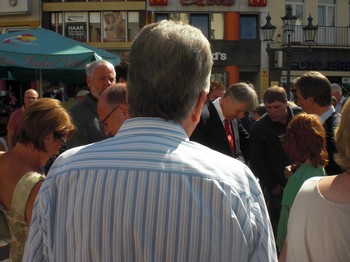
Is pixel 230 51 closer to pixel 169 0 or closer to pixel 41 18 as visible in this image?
pixel 169 0

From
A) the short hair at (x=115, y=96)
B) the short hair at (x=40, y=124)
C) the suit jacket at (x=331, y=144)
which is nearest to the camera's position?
the short hair at (x=40, y=124)

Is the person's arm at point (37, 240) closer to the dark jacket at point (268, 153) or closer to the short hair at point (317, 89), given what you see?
the short hair at point (317, 89)

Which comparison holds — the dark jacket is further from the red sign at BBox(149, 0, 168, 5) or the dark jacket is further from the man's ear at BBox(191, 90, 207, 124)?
the red sign at BBox(149, 0, 168, 5)

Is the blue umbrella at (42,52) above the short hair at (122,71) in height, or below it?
above

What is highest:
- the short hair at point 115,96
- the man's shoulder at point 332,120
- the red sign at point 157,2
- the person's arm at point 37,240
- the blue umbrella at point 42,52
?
the red sign at point 157,2

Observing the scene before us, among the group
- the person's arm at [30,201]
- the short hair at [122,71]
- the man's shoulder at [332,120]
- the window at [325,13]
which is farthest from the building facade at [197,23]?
the person's arm at [30,201]

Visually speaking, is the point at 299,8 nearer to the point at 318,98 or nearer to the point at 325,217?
the point at 318,98

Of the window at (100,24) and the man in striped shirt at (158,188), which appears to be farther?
the window at (100,24)

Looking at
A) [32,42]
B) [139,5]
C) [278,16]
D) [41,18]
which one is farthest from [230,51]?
[32,42]

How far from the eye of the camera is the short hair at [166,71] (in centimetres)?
121

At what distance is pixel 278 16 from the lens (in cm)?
2298

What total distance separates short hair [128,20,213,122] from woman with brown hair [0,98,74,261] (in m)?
1.24

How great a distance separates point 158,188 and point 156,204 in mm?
38

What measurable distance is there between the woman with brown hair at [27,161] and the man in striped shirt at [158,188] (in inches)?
42.0
